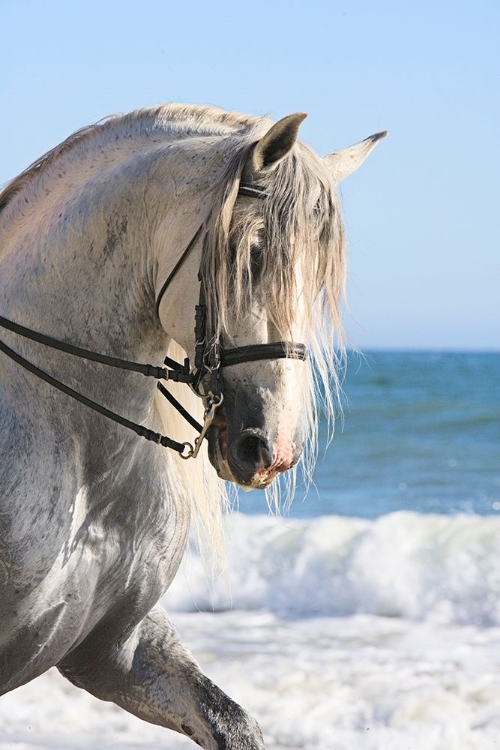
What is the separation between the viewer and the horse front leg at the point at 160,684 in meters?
2.48

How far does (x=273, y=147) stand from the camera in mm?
2121

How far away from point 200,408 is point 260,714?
2337 mm

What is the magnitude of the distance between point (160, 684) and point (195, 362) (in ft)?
2.79

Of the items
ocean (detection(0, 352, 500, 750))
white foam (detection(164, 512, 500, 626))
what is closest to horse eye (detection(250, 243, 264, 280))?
ocean (detection(0, 352, 500, 750))

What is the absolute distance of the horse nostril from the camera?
2082 mm

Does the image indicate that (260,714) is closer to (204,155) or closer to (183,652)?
(183,652)

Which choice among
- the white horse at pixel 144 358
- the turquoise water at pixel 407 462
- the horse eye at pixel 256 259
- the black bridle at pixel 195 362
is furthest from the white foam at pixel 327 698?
the horse eye at pixel 256 259

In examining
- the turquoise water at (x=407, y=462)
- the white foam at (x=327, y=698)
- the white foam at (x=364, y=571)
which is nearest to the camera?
the white foam at (x=327, y=698)

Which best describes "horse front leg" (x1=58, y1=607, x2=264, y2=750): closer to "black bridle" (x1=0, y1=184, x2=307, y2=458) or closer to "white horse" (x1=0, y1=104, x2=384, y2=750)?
"white horse" (x1=0, y1=104, x2=384, y2=750)

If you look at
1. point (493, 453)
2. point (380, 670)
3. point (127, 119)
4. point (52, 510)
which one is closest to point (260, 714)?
point (380, 670)

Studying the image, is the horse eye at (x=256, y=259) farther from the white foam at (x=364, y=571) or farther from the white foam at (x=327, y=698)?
the white foam at (x=364, y=571)

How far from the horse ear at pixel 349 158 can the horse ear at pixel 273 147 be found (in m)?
0.27

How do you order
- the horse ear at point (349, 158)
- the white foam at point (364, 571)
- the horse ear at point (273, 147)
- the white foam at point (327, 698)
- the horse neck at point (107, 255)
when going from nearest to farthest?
the horse ear at point (273, 147) → the horse neck at point (107, 255) → the horse ear at point (349, 158) → the white foam at point (327, 698) → the white foam at point (364, 571)

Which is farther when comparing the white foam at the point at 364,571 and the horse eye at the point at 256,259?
the white foam at the point at 364,571
